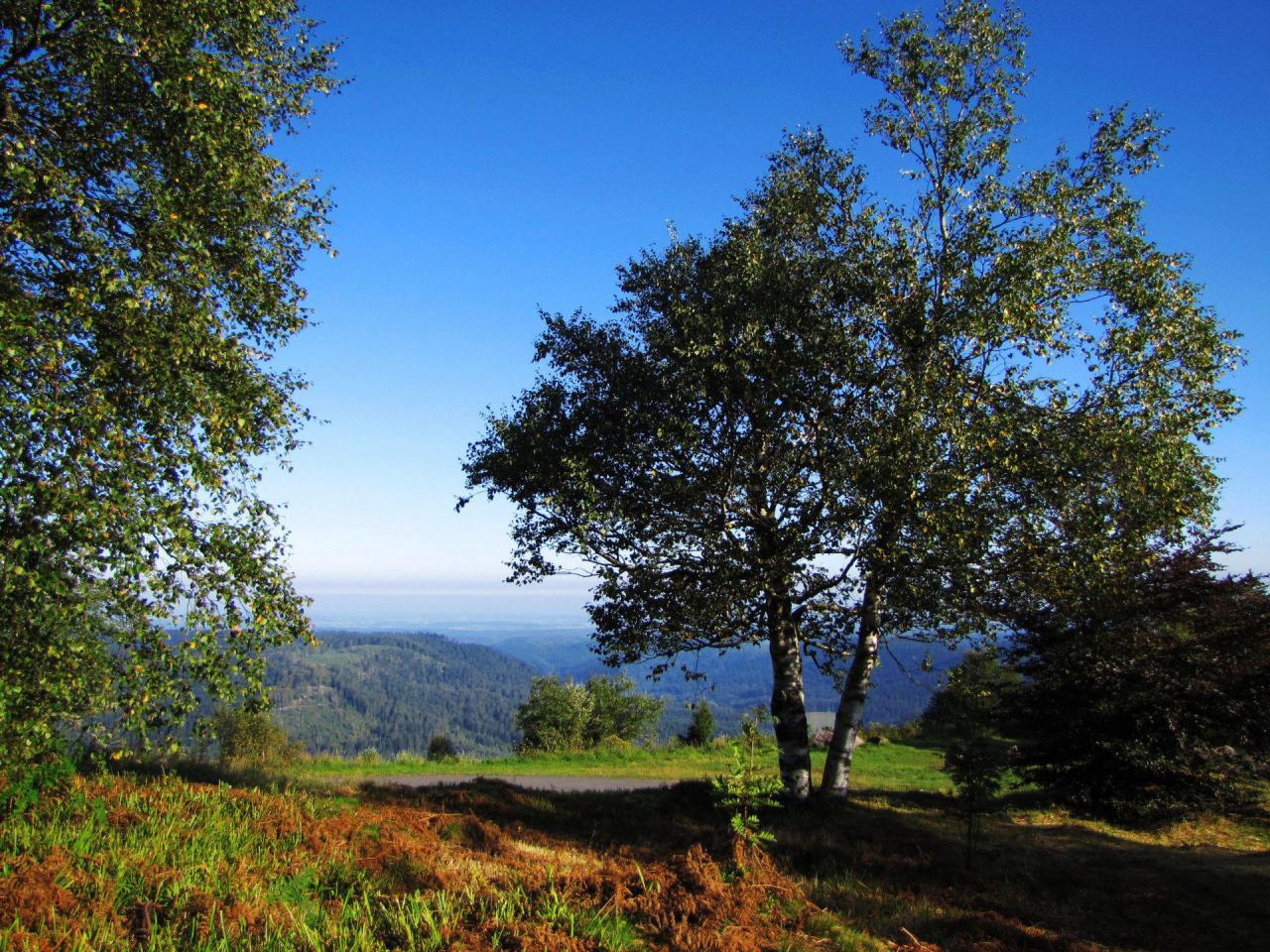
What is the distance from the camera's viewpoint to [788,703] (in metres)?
17.6

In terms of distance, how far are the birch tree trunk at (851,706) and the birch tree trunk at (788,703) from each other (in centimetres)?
79

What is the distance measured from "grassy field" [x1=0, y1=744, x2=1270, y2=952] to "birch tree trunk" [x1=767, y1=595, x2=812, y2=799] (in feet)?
3.71

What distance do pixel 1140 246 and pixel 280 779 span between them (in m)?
23.3

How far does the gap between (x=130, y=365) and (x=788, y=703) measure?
15350 millimetres

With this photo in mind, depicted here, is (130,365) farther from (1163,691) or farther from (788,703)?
(1163,691)

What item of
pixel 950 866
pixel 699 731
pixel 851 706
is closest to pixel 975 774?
pixel 950 866

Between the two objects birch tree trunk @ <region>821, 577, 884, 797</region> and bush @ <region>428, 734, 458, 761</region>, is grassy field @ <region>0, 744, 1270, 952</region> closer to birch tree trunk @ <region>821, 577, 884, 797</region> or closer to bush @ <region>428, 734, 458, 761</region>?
birch tree trunk @ <region>821, 577, 884, 797</region>

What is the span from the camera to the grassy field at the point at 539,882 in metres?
6.18

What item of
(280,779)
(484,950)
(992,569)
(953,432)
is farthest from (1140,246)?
(280,779)

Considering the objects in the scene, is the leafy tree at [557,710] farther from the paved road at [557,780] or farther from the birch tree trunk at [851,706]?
the birch tree trunk at [851,706]

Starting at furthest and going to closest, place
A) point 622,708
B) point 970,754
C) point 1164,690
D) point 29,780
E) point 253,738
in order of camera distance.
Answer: point 622,708 < point 253,738 < point 1164,690 < point 970,754 < point 29,780

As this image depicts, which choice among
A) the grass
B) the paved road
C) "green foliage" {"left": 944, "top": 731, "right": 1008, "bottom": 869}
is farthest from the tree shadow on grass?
the grass

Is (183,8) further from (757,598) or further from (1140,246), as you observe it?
(1140,246)

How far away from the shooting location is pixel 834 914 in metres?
8.48
